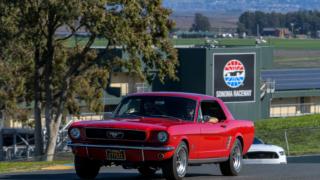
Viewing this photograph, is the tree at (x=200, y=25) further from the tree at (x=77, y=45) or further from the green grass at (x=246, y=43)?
the tree at (x=77, y=45)

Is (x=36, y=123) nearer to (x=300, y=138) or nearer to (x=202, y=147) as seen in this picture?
(x=300, y=138)

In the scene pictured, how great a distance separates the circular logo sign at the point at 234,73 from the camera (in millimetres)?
69312

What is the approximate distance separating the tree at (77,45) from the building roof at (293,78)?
34790mm

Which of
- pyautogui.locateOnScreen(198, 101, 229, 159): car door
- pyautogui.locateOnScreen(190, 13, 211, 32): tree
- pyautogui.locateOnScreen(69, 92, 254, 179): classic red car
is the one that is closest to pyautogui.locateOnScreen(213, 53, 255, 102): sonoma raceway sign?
pyautogui.locateOnScreen(198, 101, 229, 159): car door

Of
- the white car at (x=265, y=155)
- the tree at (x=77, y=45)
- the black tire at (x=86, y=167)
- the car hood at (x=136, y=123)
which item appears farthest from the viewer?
the tree at (x=77, y=45)

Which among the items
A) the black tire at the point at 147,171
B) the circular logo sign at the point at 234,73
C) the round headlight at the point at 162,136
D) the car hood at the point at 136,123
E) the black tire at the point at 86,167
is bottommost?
the circular logo sign at the point at 234,73

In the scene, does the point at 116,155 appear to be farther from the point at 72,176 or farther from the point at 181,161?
the point at 72,176

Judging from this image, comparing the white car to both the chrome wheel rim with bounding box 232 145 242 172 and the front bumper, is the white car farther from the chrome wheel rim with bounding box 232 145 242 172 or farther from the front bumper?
the front bumper

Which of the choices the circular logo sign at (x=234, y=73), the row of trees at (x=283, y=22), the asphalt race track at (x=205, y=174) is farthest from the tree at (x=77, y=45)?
the row of trees at (x=283, y=22)

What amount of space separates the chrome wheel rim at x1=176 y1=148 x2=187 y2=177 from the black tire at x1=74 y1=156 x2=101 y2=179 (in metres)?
1.29

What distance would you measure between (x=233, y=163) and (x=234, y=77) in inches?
2046

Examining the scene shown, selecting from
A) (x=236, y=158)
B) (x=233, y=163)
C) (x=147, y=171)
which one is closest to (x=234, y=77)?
(x=236, y=158)

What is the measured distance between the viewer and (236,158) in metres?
18.5

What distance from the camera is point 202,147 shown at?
55.5ft
